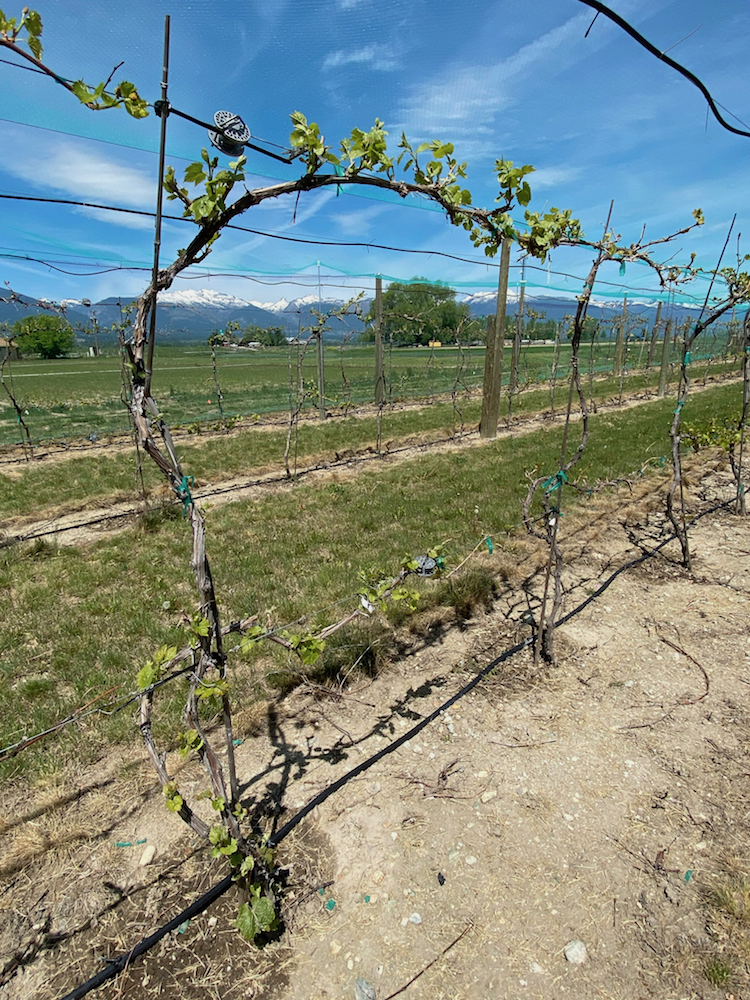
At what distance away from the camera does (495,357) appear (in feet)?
31.6

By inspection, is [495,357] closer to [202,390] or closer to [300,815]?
[300,815]

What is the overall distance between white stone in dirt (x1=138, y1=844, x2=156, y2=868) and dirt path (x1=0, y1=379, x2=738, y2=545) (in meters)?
4.08

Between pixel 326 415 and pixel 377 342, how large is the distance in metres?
2.35

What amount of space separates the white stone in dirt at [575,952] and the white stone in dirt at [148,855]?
166cm

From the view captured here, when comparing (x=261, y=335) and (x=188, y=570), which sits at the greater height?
(x=261, y=335)

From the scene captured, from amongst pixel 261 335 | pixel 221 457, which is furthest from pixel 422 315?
pixel 221 457

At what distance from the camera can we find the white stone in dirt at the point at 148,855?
216 centimetres

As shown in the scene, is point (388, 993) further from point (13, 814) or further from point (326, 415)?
point (326, 415)

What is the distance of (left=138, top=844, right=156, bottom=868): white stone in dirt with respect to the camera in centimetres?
216

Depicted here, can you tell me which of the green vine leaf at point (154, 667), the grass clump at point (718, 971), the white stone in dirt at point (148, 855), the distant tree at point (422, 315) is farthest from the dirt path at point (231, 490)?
the grass clump at point (718, 971)

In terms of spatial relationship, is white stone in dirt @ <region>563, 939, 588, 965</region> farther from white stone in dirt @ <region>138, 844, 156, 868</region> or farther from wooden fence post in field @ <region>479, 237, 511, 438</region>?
wooden fence post in field @ <region>479, 237, 511, 438</region>

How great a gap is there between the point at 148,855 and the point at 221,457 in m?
7.33

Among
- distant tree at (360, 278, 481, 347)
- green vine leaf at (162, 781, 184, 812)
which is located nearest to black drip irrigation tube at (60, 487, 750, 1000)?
green vine leaf at (162, 781, 184, 812)

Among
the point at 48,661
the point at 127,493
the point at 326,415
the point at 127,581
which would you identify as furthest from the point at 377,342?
the point at 48,661
